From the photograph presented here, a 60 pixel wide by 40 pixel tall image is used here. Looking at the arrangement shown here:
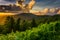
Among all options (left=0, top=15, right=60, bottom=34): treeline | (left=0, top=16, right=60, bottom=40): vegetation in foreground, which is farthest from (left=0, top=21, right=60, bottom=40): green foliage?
(left=0, top=15, right=60, bottom=34): treeline

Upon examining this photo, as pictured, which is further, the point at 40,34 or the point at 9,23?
the point at 9,23

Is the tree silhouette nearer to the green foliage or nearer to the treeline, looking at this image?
the treeline

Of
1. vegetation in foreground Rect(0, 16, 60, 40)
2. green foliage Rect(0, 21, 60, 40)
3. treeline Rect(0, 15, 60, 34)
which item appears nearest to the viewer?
green foliage Rect(0, 21, 60, 40)

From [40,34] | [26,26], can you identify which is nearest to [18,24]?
[26,26]

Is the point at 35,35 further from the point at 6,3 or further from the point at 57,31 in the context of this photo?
the point at 6,3

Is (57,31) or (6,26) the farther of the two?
(6,26)

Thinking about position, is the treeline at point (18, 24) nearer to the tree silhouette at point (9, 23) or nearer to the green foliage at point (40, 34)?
the tree silhouette at point (9, 23)

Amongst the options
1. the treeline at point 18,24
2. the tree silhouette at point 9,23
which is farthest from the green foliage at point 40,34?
the tree silhouette at point 9,23

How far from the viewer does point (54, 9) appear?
17.8 feet

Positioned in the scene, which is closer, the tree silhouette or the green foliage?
the green foliage

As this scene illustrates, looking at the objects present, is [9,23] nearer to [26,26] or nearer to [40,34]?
[26,26]

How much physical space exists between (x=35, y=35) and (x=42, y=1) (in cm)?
119

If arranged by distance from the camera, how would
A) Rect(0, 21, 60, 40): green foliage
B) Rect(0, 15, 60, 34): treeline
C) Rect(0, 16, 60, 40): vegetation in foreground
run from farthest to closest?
Rect(0, 15, 60, 34): treeline
Rect(0, 16, 60, 40): vegetation in foreground
Rect(0, 21, 60, 40): green foliage

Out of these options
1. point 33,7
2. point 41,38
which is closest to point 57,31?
point 41,38
